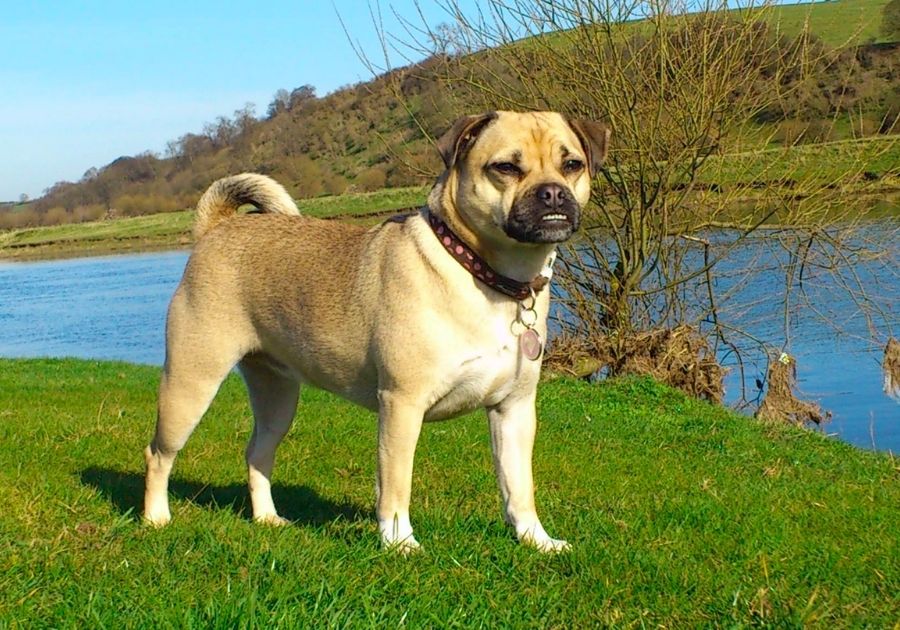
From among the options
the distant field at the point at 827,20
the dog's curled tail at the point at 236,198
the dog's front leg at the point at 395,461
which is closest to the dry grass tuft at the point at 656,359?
the distant field at the point at 827,20

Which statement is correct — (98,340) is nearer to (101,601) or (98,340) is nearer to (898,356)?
(898,356)

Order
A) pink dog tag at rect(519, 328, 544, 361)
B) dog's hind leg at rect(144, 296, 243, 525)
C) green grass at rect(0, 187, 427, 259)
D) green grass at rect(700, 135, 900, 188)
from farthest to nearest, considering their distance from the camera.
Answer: green grass at rect(0, 187, 427, 259) → green grass at rect(700, 135, 900, 188) → dog's hind leg at rect(144, 296, 243, 525) → pink dog tag at rect(519, 328, 544, 361)

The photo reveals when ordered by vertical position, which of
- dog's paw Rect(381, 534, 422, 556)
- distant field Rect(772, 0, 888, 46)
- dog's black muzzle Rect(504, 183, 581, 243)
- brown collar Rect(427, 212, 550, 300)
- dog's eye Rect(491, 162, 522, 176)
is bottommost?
dog's paw Rect(381, 534, 422, 556)

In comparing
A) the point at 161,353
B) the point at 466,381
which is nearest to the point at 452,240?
the point at 466,381

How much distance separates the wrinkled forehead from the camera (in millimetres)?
4992

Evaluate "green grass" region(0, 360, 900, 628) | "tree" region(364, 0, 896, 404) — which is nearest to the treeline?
"tree" region(364, 0, 896, 404)

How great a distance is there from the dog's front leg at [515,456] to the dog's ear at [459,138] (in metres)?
1.20

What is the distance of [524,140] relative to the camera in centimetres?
503

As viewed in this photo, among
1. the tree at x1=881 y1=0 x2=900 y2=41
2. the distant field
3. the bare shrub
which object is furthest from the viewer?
the bare shrub

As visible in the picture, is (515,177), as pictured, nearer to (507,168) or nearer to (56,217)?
(507,168)

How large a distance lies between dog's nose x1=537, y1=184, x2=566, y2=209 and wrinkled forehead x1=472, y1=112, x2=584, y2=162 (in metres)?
0.24

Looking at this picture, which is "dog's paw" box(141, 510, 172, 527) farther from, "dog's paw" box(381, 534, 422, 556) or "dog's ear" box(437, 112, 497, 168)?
"dog's ear" box(437, 112, 497, 168)

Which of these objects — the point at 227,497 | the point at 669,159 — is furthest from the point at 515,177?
the point at 669,159

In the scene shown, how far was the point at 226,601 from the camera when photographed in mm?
3594
